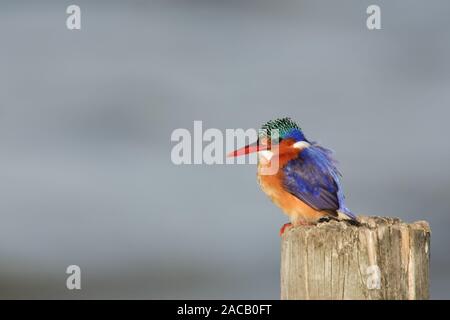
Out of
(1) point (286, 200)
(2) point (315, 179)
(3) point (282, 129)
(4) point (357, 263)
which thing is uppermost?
(3) point (282, 129)

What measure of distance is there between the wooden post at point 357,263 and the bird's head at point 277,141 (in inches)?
67.4

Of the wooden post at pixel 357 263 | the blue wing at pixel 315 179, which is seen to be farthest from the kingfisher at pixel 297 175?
the wooden post at pixel 357 263

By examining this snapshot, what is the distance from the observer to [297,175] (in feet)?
15.8

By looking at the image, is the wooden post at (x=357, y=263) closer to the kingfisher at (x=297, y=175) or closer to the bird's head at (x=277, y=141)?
the kingfisher at (x=297, y=175)

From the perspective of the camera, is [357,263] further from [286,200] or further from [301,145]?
[301,145]

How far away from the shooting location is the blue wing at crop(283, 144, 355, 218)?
4561 mm

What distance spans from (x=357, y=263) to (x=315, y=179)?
1.58 metres

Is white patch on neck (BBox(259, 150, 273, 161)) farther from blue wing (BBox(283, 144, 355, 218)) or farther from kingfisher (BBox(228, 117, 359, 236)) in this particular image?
blue wing (BBox(283, 144, 355, 218))

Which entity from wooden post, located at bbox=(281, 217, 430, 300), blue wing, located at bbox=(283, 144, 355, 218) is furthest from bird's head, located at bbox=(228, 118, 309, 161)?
wooden post, located at bbox=(281, 217, 430, 300)

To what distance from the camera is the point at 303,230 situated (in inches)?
131

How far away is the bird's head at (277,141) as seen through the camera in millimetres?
5012

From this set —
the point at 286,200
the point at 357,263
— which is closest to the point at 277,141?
the point at 286,200
